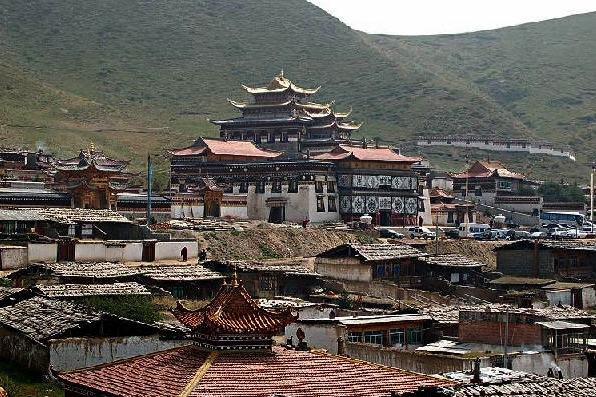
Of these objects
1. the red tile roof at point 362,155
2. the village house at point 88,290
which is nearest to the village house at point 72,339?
the village house at point 88,290

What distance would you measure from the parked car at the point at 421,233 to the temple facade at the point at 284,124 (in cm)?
1967

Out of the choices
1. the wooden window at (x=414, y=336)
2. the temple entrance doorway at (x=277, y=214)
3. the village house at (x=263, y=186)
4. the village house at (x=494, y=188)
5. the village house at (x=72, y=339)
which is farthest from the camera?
the village house at (x=494, y=188)

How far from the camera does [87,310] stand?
131 feet

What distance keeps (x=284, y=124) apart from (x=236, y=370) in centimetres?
8594

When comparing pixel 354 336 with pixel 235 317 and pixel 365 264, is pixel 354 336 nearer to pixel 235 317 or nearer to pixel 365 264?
pixel 235 317

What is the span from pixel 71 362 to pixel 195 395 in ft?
36.8

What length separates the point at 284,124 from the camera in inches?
4476

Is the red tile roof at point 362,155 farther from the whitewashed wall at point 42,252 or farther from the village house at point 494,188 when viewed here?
the whitewashed wall at point 42,252

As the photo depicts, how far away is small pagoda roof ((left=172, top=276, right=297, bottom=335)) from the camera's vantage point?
29266mm

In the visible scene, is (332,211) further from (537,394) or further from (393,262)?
(537,394)

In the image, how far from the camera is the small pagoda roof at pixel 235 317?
29.3 metres

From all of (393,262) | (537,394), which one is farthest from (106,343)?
(393,262)

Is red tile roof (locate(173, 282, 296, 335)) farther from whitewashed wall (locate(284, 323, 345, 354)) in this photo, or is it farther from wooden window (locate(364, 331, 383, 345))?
wooden window (locate(364, 331, 383, 345))

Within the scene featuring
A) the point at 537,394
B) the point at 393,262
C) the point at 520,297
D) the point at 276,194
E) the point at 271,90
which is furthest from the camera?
the point at 271,90
